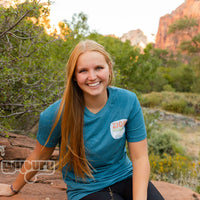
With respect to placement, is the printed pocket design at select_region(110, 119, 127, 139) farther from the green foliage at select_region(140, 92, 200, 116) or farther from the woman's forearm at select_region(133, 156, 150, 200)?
the green foliage at select_region(140, 92, 200, 116)

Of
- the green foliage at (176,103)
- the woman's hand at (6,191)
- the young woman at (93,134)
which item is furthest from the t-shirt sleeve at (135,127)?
the green foliage at (176,103)

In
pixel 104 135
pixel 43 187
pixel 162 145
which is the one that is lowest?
pixel 162 145

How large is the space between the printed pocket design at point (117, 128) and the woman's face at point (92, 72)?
0.77ft

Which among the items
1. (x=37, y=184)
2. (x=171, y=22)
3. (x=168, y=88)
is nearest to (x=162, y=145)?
(x=37, y=184)

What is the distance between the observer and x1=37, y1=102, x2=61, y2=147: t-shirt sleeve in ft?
5.16

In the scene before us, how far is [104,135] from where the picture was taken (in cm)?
162

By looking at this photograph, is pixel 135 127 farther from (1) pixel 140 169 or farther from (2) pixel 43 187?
(2) pixel 43 187

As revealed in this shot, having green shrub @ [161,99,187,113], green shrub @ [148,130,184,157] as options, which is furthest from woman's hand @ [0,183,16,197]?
green shrub @ [161,99,187,113]

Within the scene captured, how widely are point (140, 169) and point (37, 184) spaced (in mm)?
1029

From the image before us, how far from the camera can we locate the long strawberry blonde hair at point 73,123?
1.58 metres

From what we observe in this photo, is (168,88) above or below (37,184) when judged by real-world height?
below

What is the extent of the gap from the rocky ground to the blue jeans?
520 mm

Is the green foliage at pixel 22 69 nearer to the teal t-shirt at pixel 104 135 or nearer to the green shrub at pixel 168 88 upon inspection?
the teal t-shirt at pixel 104 135

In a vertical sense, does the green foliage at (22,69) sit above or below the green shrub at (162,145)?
above
